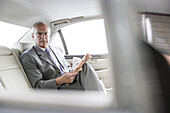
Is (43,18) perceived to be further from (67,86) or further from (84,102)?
(84,102)

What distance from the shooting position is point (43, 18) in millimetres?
2113

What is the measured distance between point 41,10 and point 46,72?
671 millimetres

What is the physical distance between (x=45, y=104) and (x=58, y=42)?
2200mm

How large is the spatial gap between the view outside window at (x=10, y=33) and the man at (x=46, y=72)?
0.19 metres

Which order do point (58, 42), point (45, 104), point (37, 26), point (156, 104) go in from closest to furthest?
point (156, 104), point (45, 104), point (37, 26), point (58, 42)

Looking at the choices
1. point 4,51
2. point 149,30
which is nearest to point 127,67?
point 149,30

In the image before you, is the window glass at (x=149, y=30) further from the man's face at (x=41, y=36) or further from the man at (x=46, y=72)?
the man's face at (x=41, y=36)

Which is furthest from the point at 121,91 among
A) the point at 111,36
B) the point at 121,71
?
the point at 111,36

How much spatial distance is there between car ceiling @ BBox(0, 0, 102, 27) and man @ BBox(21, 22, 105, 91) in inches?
4.7

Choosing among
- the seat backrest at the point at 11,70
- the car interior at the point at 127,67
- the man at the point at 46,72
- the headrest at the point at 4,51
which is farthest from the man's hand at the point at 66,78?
the car interior at the point at 127,67

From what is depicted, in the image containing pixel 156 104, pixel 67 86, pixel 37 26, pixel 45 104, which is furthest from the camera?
pixel 37 26

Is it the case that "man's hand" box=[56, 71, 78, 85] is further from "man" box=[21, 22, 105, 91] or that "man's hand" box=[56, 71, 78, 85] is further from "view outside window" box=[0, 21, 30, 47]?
"view outside window" box=[0, 21, 30, 47]

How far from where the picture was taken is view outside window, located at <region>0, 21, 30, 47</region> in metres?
1.90

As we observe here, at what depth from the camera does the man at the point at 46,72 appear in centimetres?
160
